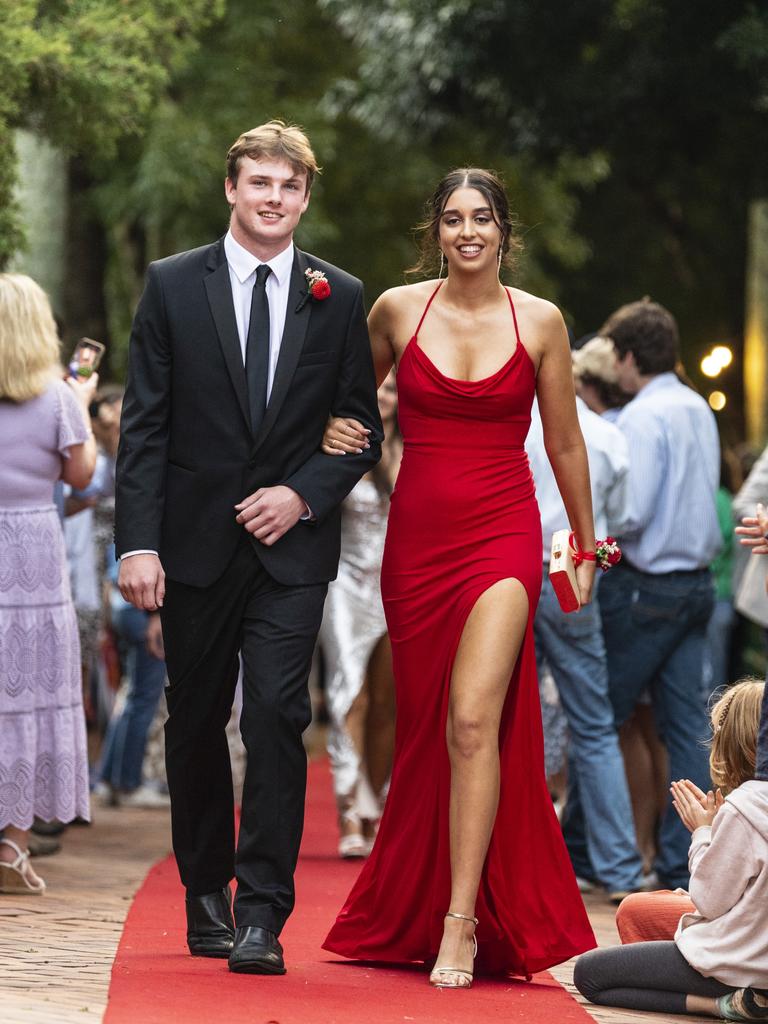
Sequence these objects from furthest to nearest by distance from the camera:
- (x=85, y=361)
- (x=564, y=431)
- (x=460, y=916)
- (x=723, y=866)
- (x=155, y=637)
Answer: (x=155, y=637) < (x=85, y=361) < (x=564, y=431) < (x=460, y=916) < (x=723, y=866)

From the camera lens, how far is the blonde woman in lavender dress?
7723 millimetres

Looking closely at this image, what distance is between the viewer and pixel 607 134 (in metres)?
16.2

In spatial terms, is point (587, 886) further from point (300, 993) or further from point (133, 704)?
point (133, 704)

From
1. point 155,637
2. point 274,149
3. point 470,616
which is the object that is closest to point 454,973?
point 470,616

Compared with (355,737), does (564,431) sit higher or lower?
higher

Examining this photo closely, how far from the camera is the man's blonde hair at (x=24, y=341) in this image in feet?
25.3

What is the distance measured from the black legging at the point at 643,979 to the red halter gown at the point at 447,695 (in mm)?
274

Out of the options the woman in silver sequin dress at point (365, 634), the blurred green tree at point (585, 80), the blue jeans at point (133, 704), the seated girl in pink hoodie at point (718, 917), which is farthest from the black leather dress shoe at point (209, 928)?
the blurred green tree at point (585, 80)

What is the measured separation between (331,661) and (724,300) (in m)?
15.7

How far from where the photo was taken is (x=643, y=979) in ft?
18.4

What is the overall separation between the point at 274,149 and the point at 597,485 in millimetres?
3197

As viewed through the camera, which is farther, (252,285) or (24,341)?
(24,341)

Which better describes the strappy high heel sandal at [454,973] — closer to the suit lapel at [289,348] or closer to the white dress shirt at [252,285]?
the suit lapel at [289,348]

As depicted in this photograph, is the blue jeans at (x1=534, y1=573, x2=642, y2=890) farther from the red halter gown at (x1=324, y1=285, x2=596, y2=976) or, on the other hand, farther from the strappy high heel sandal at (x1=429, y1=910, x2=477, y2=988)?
the strappy high heel sandal at (x1=429, y1=910, x2=477, y2=988)
